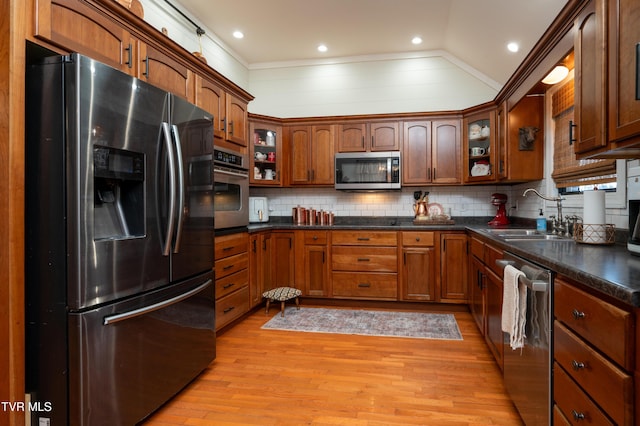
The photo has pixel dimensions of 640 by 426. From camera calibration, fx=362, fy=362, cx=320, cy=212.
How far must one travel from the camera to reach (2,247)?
56.7 inches

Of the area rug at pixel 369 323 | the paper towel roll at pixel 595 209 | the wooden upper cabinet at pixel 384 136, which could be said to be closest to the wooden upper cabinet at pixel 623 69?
the paper towel roll at pixel 595 209

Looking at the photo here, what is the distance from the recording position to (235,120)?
350cm

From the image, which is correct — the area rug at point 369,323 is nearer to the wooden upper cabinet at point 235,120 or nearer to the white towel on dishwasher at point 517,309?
the white towel on dishwasher at point 517,309

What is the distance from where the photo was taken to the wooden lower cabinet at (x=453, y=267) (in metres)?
3.85

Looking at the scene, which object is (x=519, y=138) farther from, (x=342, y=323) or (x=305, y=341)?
(x=305, y=341)

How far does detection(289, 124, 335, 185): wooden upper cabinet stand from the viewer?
4.46 meters

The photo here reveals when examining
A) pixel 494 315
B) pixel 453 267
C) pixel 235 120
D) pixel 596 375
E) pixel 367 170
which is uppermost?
pixel 235 120

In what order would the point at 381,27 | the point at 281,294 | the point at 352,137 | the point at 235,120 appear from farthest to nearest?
the point at 352,137, the point at 381,27, the point at 281,294, the point at 235,120

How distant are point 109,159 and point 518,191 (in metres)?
4.01

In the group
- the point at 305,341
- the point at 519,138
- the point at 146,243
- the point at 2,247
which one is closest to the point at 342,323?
the point at 305,341

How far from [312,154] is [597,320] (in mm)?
3675

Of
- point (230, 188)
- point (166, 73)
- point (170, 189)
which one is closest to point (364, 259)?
point (230, 188)

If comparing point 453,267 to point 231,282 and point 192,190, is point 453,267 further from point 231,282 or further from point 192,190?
point 192,190

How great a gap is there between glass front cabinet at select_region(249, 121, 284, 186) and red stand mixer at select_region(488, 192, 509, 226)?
8.24ft
